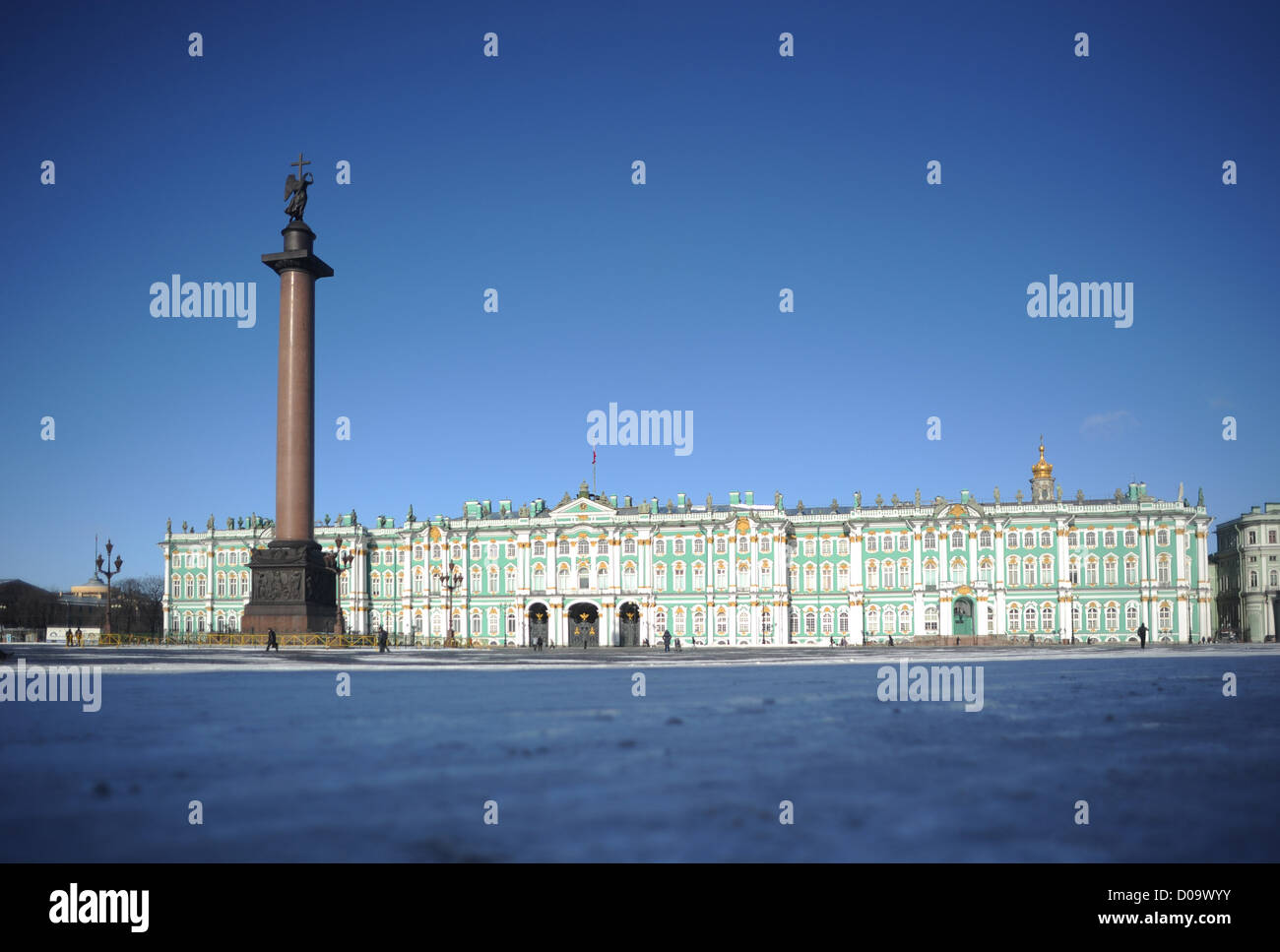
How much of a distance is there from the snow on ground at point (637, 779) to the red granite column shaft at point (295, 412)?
28.9m

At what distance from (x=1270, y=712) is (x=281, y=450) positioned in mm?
39309

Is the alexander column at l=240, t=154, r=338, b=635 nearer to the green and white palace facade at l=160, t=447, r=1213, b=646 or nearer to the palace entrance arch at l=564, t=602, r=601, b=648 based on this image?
the green and white palace facade at l=160, t=447, r=1213, b=646

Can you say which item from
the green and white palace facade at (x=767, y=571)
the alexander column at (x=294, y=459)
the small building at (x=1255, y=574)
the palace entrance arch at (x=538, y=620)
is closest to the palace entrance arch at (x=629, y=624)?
the green and white palace facade at (x=767, y=571)

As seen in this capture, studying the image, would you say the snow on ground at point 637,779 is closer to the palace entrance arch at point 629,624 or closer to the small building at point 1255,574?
the palace entrance arch at point 629,624

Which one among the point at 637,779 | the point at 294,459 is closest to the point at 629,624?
the point at 294,459

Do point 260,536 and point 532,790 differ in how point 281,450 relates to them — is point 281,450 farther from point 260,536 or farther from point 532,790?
point 260,536

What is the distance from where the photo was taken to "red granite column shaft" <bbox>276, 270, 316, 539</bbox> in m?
46.6

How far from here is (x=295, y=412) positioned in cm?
4653

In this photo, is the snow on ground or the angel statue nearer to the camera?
the snow on ground

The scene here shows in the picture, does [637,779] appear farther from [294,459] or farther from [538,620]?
[538,620]

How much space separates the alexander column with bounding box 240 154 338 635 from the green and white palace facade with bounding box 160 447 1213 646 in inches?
1120

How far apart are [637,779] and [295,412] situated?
40186 millimetres

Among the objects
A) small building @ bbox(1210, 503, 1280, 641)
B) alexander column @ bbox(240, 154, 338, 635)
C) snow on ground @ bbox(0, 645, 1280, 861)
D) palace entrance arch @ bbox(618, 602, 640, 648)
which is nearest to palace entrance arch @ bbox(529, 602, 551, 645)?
palace entrance arch @ bbox(618, 602, 640, 648)
